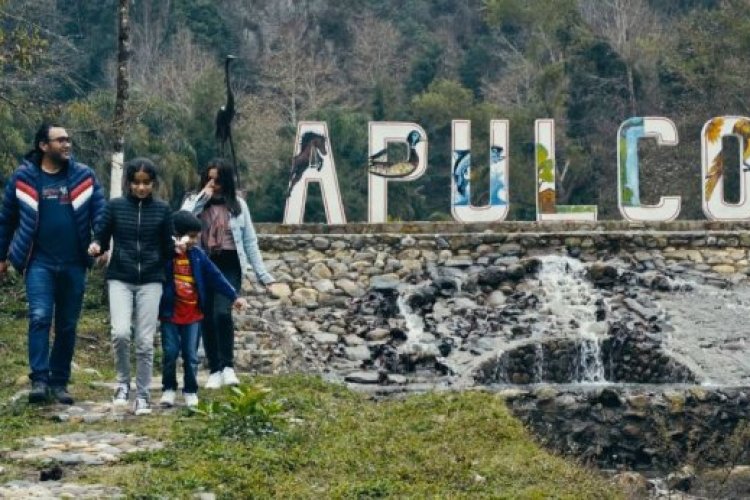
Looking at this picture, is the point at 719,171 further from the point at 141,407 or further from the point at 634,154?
the point at 141,407

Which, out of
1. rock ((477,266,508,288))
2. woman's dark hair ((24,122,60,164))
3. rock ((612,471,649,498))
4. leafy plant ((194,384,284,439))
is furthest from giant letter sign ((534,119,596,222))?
leafy plant ((194,384,284,439))

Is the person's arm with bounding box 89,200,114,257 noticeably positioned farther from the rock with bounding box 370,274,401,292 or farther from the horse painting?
the horse painting

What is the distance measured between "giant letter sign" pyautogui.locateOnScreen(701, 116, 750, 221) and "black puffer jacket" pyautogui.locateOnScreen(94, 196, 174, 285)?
13353 mm

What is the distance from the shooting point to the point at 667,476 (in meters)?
12.0

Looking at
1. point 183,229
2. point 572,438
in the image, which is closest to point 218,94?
point 572,438

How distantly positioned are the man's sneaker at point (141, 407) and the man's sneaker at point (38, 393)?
2.04 feet

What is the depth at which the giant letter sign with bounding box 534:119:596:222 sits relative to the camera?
2178cm

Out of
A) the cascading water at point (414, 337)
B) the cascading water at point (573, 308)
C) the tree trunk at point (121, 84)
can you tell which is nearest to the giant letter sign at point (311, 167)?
the cascading water at point (414, 337)

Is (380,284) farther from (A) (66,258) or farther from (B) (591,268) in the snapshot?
(A) (66,258)

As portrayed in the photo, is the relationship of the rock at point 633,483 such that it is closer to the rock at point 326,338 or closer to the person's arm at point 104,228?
the person's arm at point 104,228

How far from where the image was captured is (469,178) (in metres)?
21.8

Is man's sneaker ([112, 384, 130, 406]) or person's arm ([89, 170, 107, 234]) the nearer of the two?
person's arm ([89, 170, 107, 234])

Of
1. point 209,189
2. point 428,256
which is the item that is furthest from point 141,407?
point 428,256

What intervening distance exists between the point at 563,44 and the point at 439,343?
27.6 m
